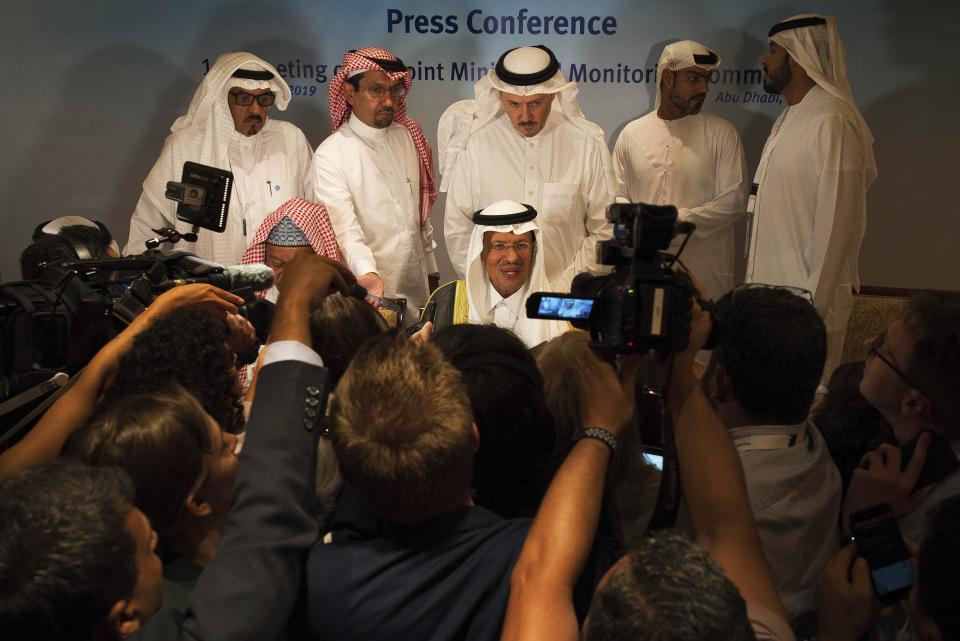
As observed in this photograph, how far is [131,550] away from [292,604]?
8.8 inches

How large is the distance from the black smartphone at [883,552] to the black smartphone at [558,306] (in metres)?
0.55

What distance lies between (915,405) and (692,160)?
111 inches

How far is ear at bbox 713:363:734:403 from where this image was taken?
170 cm

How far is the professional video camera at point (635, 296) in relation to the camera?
1387 mm

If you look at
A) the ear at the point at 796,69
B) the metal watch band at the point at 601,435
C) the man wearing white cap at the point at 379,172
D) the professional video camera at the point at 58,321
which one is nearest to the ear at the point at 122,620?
the metal watch band at the point at 601,435

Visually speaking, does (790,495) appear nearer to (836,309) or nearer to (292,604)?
(292,604)

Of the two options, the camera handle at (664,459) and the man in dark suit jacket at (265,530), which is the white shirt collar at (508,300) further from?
the man in dark suit jacket at (265,530)

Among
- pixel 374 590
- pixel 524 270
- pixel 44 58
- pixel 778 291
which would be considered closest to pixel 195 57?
pixel 44 58

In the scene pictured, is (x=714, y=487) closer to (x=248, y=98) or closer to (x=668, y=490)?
(x=668, y=490)

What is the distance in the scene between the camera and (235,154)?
4512mm

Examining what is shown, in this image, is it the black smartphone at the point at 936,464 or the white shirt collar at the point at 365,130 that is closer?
the black smartphone at the point at 936,464

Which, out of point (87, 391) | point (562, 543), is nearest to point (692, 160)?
point (87, 391)

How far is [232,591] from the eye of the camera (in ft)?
3.51

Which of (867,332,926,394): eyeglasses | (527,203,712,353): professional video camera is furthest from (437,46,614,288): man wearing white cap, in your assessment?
(527,203,712,353): professional video camera
